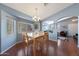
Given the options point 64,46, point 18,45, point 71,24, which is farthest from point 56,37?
point 18,45

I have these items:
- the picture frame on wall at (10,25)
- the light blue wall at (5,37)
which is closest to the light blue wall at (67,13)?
the picture frame on wall at (10,25)

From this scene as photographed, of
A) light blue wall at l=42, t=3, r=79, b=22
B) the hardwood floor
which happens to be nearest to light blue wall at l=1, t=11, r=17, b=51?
the hardwood floor

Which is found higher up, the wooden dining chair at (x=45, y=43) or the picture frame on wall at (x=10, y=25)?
the picture frame on wall at (x=10, y=25)

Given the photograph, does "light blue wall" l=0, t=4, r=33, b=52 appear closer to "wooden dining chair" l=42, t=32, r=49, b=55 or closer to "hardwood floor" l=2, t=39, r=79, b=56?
"hardwood floor" l=2, t=39, r=79, b=56

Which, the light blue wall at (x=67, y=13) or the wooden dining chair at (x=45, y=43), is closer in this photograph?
the light blue wall at (x=67, y=13)

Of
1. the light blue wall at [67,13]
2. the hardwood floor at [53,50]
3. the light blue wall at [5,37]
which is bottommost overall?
the hardwood floor at [53,50]

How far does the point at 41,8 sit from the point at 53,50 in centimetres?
95

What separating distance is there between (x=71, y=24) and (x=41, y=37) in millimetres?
700

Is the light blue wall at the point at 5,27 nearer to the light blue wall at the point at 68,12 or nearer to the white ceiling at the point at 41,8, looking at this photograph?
the white ceiling at the point at 41,8

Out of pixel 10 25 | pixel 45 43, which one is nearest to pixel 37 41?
pixel 45 43

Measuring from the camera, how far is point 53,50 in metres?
2.16

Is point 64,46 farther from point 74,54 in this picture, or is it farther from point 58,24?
point 58,24

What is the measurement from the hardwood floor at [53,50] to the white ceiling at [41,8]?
636 mm

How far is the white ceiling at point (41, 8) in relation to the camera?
6.81ft
